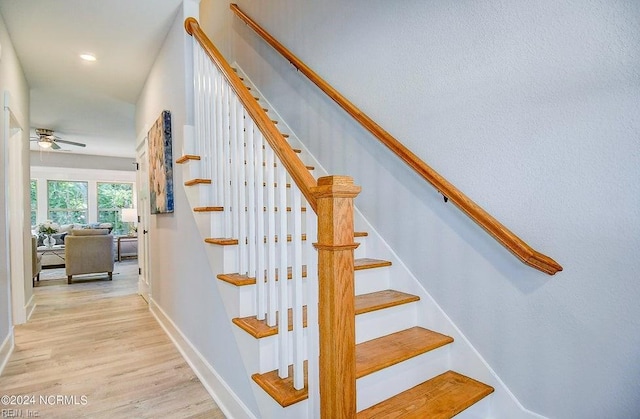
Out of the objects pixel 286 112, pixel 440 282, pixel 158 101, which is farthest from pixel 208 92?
pixel 440 282

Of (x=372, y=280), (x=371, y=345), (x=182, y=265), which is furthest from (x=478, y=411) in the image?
(x=182, y=265)

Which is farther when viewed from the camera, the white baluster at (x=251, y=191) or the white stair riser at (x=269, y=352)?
the white baluster at (x=251, y=191)

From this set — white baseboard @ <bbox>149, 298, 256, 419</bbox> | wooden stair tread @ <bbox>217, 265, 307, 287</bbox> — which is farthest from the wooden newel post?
white baseboard @ <bbox>149, 298, 256, 419</bbox>

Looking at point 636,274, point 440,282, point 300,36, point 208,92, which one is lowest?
point 440,282

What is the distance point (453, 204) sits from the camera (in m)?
1.67

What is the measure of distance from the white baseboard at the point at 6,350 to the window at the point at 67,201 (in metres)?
7.19

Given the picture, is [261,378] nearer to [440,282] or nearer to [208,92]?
[440,282]

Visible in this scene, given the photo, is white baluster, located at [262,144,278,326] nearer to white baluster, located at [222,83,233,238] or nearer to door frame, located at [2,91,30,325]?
white baluster, located at [222,83,233,238]

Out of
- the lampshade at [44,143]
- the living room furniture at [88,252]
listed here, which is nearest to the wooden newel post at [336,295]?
the living room furniture at [88,252]

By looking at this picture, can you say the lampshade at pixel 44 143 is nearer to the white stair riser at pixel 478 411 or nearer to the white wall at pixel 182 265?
the white wall at pixel 182 265

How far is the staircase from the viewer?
1.28 metres

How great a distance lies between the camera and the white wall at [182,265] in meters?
1.74

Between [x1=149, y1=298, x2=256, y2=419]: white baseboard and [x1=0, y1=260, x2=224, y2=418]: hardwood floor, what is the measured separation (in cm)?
4

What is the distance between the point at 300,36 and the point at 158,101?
1538 mm
